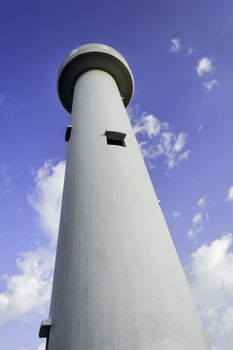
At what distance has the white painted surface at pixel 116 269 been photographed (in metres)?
3.88

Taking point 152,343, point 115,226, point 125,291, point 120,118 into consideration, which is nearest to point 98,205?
point 115,226

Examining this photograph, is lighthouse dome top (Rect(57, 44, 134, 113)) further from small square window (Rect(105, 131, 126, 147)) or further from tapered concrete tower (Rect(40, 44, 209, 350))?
small square window (Rect(105, 131, 126, 147))

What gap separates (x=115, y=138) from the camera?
7258 mm

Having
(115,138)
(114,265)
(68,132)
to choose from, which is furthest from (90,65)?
(114,265)

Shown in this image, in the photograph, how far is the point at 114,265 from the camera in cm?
448

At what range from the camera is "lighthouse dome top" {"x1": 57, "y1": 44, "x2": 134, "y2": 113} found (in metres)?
10.8

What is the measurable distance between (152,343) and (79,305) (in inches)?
41.4

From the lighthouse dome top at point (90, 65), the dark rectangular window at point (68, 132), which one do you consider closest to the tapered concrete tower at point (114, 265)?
the dark rectangular window at point (68, 132)

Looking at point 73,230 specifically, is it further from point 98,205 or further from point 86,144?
point 86,144

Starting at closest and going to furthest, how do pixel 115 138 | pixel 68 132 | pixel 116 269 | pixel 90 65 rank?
pixel 116 269
pixel 115 138
pixel 68 132
pixel 90 65

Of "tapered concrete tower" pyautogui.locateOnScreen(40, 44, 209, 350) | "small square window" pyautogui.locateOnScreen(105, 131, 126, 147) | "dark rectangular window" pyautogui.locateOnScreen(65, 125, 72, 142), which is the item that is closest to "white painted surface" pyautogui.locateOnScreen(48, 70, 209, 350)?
"tapered concrete tower" pyautogui.locateOnScreen(40, 44, 209, 350)

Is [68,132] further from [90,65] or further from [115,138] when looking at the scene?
[90,65]

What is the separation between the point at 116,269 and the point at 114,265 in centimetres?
7

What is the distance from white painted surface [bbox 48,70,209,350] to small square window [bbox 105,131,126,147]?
0.48 metres
